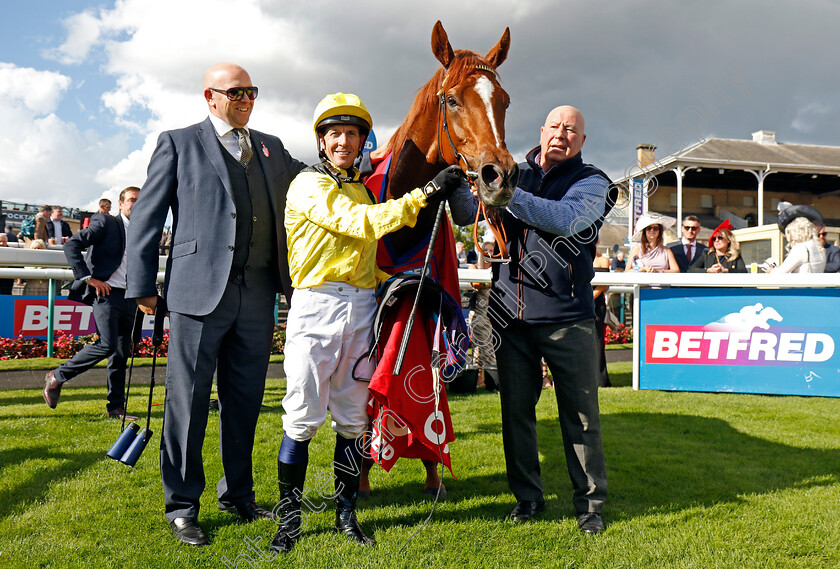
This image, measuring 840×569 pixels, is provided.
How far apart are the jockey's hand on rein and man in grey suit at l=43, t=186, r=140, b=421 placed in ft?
12.6

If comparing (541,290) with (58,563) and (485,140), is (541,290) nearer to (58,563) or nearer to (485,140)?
(485,140)

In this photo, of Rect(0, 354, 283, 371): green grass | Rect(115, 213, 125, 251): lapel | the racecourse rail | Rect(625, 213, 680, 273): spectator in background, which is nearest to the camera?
Rect(115, 213, 125, 251): lapel

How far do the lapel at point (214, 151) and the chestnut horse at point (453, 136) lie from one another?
772 millimetres

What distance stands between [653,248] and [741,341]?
1.50 metres

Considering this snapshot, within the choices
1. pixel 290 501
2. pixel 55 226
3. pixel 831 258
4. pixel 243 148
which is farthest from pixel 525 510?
pixel 55 226

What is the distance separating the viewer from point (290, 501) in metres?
2.61

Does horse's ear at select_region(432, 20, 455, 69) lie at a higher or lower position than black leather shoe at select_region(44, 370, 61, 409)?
higher

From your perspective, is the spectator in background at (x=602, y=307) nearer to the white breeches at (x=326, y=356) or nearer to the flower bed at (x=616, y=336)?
the white breeches at (x=326, y=356)

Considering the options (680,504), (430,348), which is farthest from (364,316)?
(680,504)

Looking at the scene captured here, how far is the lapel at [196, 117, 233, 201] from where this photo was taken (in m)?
2.77

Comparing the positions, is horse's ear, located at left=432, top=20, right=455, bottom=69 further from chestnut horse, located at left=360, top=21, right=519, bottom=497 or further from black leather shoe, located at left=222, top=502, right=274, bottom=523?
black leather shoe, located at left=222, top=502, right=274, bottom=523

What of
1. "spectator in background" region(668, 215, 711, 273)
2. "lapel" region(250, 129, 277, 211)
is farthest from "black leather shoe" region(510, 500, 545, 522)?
"spectator in background" region(668, 215, 711, 273)

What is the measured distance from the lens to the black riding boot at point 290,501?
2590 mm

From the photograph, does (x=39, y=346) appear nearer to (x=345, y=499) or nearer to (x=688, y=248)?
(x=345, y=499)
